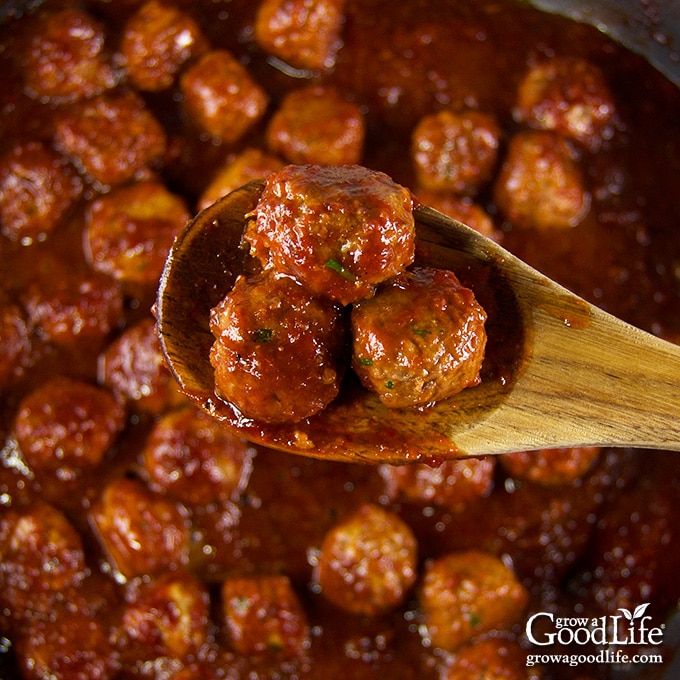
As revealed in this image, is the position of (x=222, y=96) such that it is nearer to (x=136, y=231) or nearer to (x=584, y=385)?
(x=136, y=231)

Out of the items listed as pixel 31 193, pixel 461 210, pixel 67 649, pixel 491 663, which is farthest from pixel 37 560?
pixel 461 210

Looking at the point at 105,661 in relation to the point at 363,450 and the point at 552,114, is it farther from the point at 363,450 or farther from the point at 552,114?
the point at 552,114

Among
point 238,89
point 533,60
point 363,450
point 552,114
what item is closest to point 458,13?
point 533,60

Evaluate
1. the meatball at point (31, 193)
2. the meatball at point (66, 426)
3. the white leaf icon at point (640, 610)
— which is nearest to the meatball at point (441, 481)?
the white leaf icon at point (640, 610)

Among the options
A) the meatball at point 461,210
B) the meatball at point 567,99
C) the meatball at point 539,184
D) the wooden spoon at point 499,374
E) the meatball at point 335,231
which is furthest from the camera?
the meatball at point 567,99

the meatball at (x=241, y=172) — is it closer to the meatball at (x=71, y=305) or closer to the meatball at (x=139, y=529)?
the meatball at (x=71, y=305)

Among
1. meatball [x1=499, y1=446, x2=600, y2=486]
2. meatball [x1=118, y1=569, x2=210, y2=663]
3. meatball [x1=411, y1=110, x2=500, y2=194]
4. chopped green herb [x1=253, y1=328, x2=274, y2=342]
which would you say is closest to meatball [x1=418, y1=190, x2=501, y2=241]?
meatball [x1=411, y1=110, x2=500, y2=194]

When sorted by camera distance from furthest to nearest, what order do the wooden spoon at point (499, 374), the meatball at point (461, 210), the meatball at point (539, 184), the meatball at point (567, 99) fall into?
the meatball at point (567, 99) → the meatball at point (539, 184) → the meatball at point (461, 210) → the wooden spoon at point (499, 374)
